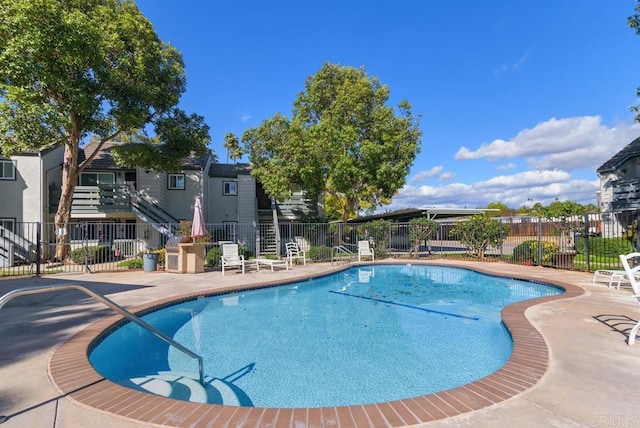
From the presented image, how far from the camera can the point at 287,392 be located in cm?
425

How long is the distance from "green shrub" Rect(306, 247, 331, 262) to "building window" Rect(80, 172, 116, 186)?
12913 millimetres

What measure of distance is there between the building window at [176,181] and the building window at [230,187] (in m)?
2.65

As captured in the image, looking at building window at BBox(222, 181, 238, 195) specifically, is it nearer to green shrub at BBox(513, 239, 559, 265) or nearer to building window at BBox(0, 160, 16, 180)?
building window at BBox(0, 160, 16, 180)

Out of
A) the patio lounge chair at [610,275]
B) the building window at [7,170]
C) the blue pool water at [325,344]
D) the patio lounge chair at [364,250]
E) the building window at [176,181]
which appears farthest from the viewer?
the building window at [176,181]

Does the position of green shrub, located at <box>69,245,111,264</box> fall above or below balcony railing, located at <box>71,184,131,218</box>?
below

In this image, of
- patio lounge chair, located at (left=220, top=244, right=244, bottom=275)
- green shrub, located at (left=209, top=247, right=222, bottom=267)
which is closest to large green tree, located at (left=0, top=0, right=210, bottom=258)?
green shrub, located at (left=209, top=247, right=222, bottom=267)

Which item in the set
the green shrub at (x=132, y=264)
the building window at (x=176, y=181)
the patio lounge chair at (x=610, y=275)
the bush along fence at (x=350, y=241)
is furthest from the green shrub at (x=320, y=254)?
the patio lounge chair at (x=610, y=275)

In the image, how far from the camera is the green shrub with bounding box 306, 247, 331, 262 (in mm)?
17719

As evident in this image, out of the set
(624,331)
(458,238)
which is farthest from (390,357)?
(458,238)

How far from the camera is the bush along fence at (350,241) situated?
14.2 metres

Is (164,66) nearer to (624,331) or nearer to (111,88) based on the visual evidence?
(111,88)

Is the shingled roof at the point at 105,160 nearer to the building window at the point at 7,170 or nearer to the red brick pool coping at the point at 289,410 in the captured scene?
the building window at the point at 7,170

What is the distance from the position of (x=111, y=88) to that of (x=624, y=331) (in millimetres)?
17580
